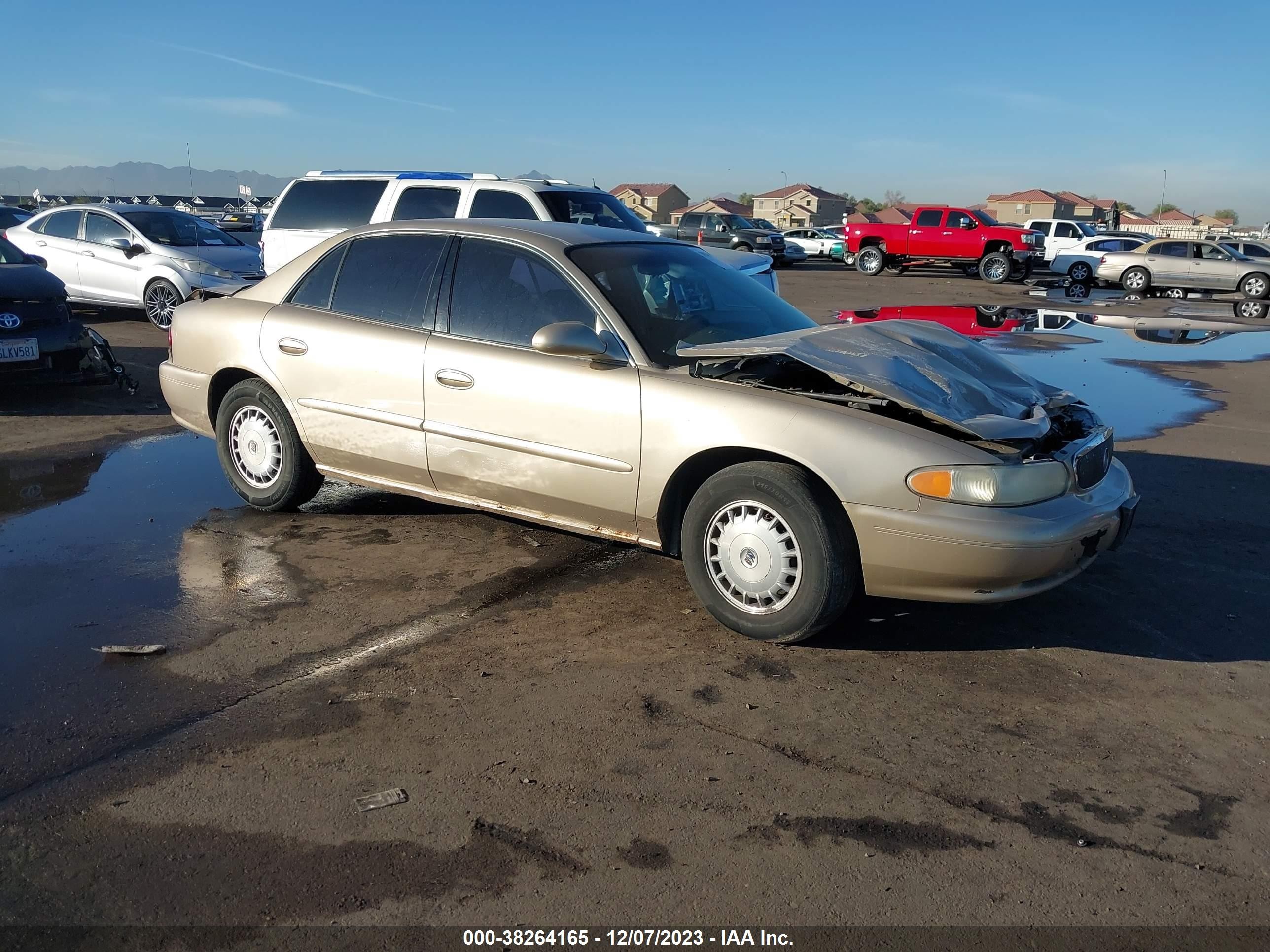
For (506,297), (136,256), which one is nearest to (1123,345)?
(506,297)

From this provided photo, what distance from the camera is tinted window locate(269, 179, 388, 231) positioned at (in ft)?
38.1

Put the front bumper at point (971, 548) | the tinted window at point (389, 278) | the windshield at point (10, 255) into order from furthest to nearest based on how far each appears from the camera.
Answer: the windshield at point (10, 255), the tinted window at point (389, 278), the front bumper at point (971, 548)

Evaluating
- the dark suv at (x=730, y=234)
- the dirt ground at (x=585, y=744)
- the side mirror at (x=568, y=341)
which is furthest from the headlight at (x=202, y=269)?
the dark suv at (x=730, y=234)

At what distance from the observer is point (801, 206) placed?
95625mm

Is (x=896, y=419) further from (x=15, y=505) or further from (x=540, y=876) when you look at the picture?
(x=15, y=505)

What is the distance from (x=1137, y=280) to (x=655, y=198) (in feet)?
230

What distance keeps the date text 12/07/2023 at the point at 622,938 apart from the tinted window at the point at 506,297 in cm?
283

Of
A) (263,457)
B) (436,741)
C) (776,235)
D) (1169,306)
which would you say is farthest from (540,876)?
(776,235)

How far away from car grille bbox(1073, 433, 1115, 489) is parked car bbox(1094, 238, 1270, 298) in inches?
928

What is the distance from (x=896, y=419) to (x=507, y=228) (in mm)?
2228

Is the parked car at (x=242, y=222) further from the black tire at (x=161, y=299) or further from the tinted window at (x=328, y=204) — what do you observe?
the tinted window at (x=328, y=204)

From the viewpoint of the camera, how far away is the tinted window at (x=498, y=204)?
11.0 meters

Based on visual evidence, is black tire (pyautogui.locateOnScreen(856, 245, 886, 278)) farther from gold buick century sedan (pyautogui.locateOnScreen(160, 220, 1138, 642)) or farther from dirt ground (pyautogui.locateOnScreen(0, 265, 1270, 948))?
gold buick century sedan (pyautogui.locateOnScreen(160, 220, 1138, 642))

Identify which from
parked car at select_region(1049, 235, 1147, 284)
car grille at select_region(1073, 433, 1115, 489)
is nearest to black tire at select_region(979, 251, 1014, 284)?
parked car at select_region(1049, 235, 1147, 284)
